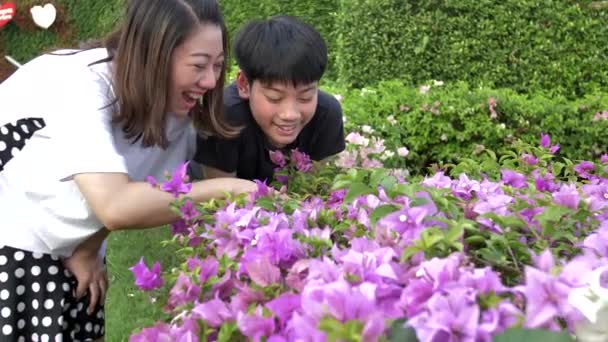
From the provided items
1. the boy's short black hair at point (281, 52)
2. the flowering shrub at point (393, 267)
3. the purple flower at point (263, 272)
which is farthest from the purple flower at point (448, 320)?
the boy's short black hair at point (281, 52)

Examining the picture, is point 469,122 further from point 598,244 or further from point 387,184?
point 598,244

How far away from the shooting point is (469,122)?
4.63 metres

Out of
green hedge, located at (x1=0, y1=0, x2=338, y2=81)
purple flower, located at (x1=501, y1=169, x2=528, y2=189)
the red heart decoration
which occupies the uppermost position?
purple flower, located at (x1=501, y1=169, x2=528, y2=189)

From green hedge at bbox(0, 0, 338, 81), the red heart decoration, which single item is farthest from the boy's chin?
the red heart decoration

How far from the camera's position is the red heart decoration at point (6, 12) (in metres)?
11.5

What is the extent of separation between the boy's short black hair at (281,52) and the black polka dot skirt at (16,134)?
0.67m

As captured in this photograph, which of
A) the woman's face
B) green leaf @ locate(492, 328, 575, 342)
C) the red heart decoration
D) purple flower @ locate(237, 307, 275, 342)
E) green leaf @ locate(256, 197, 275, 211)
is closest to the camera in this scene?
green leaf @ locate(492, 328, 575, 342)

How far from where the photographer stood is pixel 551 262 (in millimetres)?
1003

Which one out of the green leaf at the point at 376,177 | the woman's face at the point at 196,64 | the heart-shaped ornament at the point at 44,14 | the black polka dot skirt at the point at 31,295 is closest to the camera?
the green leaf at the point at 376,177

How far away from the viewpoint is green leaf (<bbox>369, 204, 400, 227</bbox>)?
1.26 meters

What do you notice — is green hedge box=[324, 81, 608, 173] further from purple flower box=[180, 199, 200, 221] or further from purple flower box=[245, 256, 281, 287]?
purple flower box=[245, 256, 281, 287]

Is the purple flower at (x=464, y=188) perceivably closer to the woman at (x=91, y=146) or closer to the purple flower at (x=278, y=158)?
the woman at (x=91, y=146)

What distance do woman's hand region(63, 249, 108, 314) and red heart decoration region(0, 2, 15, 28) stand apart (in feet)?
34.2

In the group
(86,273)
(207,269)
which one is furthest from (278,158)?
(207,269)
